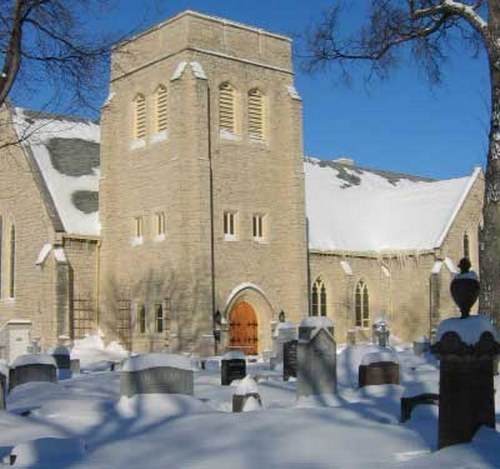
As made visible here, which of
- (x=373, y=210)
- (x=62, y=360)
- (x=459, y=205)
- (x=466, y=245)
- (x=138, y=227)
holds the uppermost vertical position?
(x=373, y=210)

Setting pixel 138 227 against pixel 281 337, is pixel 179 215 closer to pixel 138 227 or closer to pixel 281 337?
pixel 138 227

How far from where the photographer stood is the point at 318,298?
3681 cm

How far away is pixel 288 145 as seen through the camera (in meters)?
34.2

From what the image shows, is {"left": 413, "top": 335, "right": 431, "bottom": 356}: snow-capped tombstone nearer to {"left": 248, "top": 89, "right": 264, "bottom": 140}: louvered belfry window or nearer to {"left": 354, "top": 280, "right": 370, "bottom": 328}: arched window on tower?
{"left": 248, "top": 89, "right": 264, "bottom": 140}: louvered belfry window

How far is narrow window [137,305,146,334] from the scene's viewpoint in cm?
3281

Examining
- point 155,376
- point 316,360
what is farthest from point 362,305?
point 155,376

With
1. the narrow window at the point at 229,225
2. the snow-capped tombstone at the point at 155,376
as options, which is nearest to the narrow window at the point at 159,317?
the narrow window at the point at 229,225

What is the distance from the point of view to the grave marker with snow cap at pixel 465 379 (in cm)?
867

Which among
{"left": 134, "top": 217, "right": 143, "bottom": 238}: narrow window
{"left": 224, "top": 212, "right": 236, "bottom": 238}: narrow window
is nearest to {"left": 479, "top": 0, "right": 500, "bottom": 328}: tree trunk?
{"left": 224, "top": 212, "right": 236, "bottom": 238}: narrow window

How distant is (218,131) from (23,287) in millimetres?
9372

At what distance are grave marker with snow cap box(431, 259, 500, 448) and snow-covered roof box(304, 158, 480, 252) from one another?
27.8 meters

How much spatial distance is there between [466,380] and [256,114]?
2579cm

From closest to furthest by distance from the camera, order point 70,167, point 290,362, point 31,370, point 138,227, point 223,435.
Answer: point 223,435
point 31,370
point 290,362
point 138,227
point 70,167

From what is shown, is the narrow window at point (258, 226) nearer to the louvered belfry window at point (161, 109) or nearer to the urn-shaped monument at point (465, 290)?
the louvered belfry window at point (161, 109)
